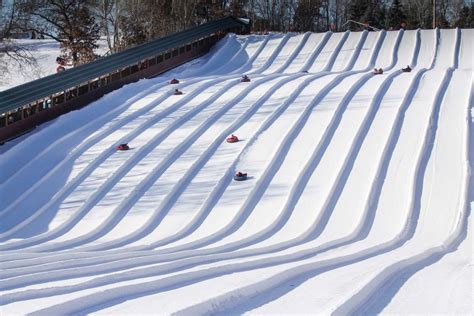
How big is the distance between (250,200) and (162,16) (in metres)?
20.9

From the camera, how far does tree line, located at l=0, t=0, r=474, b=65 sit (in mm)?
23438

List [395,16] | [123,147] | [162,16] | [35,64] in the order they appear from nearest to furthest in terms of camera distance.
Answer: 1. [123,147]
2. [35,64]
3. [162,16]
4. [395,16]

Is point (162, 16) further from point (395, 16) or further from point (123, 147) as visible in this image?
point (123, 147)

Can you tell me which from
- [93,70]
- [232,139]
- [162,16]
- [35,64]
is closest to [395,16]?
[162,16]

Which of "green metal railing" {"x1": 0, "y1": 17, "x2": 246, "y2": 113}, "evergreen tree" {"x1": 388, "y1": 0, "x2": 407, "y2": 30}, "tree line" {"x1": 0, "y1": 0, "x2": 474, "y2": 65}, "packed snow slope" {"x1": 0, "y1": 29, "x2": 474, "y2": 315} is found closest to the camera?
"packed snow slope" {"x1": 0, "y1": 29, "x2": 474, "y2": 315}

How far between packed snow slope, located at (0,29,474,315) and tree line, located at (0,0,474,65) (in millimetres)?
10554

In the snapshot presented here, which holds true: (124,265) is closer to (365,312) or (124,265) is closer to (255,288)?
(255,288)

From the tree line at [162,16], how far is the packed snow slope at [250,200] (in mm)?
10554

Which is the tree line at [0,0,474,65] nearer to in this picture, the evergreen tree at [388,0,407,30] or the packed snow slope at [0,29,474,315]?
the evergreen tree at [388,0,407,30]

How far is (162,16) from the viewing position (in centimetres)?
2741

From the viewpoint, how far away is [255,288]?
170 inches

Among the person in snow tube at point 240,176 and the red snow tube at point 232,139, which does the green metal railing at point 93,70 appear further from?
the person in snow tube at point 240,176

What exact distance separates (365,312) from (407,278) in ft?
2.89

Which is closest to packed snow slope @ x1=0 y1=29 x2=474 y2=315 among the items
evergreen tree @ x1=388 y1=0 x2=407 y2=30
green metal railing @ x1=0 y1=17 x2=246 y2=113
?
green metal railing @ x1=0 y1=17 x2=246 y2=113
